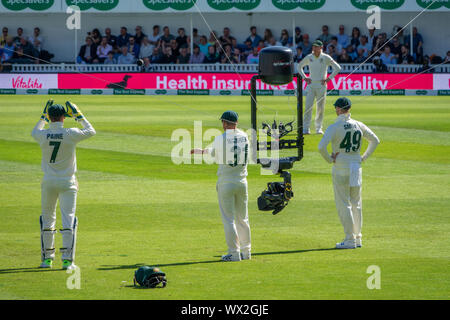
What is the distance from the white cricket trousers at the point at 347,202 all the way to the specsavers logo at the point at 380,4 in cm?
3000

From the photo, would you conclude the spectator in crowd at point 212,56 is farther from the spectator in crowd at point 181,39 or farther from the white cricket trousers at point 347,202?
the white cricket trousers at point 347,202

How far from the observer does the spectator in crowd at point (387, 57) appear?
37.6 meters

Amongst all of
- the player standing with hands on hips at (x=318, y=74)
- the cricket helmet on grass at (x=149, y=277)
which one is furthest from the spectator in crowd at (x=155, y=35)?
the cricket helmet on grass at (x=149, y=277)

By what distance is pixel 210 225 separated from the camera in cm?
1352

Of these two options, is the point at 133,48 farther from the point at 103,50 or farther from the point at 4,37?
the point at 4,37

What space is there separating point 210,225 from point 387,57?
26.1m

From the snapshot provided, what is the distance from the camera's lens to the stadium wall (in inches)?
1704

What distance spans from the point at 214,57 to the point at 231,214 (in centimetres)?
2801

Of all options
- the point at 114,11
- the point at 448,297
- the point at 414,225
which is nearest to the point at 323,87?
the point at 414,225

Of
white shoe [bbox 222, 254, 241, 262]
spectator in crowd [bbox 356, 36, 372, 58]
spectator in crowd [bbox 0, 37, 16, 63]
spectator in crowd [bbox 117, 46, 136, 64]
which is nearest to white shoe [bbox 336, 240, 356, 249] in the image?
white shoe [bbox 222, 254, 241, 262]

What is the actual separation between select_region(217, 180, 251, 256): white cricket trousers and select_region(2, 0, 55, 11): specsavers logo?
31.6 metres

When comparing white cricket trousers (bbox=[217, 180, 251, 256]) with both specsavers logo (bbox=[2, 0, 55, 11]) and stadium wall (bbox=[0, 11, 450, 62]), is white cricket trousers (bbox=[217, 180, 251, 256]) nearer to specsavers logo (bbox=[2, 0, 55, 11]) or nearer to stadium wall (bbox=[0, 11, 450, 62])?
specsavers logo (bbox=[2, 0, 55, 11])

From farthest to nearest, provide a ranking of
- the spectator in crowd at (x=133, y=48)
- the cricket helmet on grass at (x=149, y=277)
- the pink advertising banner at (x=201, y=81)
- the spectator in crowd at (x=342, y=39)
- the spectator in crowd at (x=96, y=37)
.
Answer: the spectator in crowd at (x=342, y=39) → the spectator in crowd at (x=96, y=37) → the spectator in crowd at (x=133, y=48) → the pink advertising banner at (x=201, y=81) → the cricket helmet on grass at (x=149, y=277)
